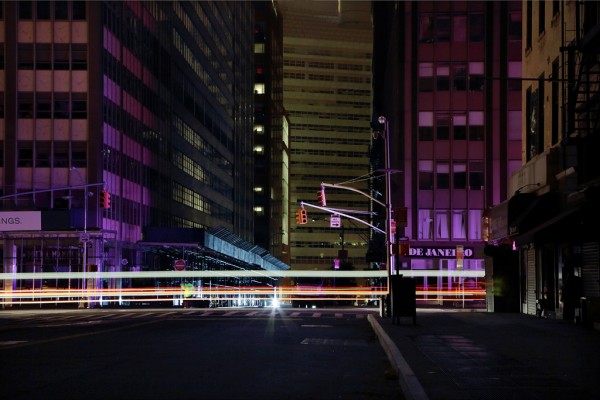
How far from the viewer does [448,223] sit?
68.2 meters

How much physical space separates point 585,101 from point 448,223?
4620 cm

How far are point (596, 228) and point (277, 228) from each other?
142 meters

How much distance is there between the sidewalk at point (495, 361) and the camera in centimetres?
1067

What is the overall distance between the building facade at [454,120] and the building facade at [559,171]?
3089cm

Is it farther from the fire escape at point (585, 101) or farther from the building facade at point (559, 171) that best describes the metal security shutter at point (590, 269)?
the fire escape at point (585, 101)

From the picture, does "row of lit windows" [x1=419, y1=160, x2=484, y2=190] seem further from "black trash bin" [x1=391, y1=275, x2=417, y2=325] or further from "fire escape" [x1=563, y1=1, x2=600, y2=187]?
"black trash bin" [x1=391, y1=275, x2=417, y2=325]

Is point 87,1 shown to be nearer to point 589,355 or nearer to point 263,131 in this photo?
point 589,355

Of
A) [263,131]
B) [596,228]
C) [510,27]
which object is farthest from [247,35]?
[596,228]

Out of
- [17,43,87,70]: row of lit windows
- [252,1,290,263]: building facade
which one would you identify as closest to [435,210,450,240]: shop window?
[17,43,87,70]: row of lit windows

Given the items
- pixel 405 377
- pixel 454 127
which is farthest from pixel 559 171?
pixel 454 127

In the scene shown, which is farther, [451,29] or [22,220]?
[451,29]

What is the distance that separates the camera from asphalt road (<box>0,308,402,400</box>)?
444 inches

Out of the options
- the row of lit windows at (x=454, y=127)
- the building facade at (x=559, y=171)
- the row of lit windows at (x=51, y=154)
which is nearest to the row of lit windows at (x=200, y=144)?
the row of lit windows at (x=51, y=154)

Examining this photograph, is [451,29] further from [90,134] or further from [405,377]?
[405,377]
